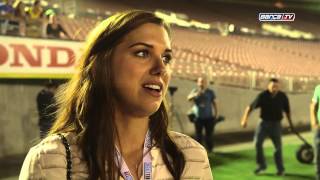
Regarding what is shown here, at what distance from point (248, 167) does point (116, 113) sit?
541cm

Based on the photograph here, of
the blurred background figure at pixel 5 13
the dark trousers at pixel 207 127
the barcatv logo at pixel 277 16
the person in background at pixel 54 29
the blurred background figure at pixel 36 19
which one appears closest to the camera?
the barcatv logo at pixel 277 16

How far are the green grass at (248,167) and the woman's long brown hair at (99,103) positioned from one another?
4594mm

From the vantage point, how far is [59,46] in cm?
724

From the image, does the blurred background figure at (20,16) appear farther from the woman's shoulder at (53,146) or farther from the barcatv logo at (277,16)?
the woman's shoulder at (53,146)

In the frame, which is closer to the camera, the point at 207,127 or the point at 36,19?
the point at 207,127

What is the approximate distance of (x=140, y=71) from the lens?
0.99m

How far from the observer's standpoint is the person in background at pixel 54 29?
7436mm

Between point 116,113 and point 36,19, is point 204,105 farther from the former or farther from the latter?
point 116,113

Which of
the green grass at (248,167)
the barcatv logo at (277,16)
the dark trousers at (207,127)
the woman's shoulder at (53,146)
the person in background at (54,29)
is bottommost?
the green grass at (248,167)

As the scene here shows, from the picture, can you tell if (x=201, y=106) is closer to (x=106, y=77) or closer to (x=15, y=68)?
(x=15, y=68)

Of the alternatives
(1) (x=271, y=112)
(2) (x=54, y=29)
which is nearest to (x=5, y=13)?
(2) (x=54, y=29)

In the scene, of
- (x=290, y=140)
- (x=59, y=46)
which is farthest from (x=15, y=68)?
(x=290, y=140)

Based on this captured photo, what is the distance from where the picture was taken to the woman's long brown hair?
3.24 feet

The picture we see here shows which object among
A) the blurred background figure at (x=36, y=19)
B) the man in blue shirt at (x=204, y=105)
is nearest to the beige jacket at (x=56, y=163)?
the man in blue shirt at (x=204, y=105)
